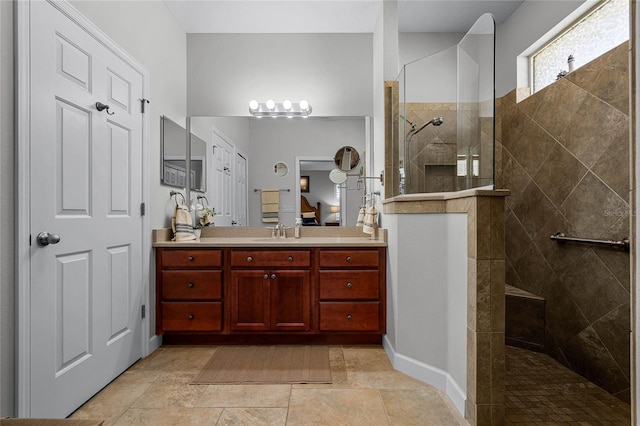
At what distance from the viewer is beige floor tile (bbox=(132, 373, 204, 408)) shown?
6.09 feet

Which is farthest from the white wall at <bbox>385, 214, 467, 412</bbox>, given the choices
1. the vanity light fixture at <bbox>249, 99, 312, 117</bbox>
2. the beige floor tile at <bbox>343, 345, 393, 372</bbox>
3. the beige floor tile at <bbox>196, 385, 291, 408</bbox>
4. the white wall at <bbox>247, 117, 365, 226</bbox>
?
the vanity light fixture at <bbox>249, 99, 312, 117</bbox>

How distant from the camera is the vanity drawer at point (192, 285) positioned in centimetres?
257

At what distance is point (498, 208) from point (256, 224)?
2105 millimetres

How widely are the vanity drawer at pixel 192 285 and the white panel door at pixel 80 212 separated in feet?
0.78

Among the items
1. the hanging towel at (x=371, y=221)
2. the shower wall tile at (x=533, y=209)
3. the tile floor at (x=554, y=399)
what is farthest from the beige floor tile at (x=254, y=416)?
the shower wall tile at (x=533, y=209)

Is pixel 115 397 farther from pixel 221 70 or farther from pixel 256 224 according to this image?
pixel 221 70

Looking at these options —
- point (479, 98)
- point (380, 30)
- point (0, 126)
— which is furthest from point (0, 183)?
point (380, 30)

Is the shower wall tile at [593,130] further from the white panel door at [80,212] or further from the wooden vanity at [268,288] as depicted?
the white panel door at [80,212]

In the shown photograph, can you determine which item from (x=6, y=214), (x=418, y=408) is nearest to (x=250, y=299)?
(x=418, y=408)

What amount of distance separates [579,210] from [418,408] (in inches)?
63.2

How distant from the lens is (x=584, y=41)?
239 cm

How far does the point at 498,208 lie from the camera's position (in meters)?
1.60

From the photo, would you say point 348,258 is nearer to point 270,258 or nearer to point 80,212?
point 270,258

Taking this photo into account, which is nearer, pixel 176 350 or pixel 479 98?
pixel 479 98
